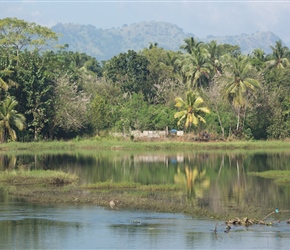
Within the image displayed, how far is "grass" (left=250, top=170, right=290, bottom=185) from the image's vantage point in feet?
109

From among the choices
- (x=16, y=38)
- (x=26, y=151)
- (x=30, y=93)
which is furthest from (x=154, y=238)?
(x=16, y=38)

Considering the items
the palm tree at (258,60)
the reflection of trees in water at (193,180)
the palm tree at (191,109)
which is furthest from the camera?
the palm tree at (258,60)

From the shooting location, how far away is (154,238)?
20.0 metres

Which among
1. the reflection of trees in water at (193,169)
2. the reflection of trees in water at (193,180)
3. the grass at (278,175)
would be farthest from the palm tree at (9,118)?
the grass at (278,175)

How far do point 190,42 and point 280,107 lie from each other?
1817 cm

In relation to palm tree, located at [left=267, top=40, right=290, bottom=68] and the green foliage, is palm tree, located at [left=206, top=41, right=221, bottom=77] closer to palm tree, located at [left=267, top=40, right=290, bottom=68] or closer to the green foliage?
palm tree, located at [left=267, top=40, right=290, bottom=68]

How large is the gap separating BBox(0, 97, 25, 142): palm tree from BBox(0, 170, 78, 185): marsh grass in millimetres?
21353

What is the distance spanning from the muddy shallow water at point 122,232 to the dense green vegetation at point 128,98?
31.6 metres

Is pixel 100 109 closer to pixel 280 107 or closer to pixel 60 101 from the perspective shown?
pixel 60 101

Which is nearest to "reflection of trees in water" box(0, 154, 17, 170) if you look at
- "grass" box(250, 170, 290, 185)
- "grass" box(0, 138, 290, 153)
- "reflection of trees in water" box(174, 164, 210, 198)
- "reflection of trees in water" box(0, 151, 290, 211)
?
"reflection of trees in water" box(0, 151, 290, 211)

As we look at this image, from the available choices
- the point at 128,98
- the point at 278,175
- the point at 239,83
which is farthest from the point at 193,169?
the point at 128,98

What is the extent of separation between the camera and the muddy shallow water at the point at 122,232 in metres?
19.3

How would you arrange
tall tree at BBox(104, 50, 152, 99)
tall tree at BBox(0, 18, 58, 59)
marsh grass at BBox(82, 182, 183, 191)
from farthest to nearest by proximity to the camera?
tall tree at BBox(104, 50, 152, 99) < tall tree at BBox(0, 18, 58, 59) < marsh grass at BBox(82, 182, 183, 191)

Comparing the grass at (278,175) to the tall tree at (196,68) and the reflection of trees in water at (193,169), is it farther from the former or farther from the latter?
the tall tree at (196,68)
